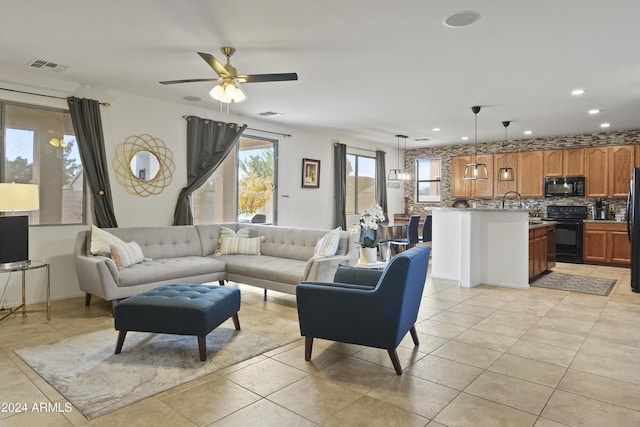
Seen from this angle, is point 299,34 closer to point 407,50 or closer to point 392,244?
point 407,50

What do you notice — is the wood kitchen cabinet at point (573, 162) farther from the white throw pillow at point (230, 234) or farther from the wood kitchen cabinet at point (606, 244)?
the white throw pillow at point (230, 234)

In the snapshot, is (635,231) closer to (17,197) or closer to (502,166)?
(502,166)

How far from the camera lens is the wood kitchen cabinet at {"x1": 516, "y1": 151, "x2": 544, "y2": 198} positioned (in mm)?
8398

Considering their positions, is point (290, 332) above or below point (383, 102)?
below

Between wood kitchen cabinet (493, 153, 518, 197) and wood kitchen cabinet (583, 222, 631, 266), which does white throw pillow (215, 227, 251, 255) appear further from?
wood kitchen cabinet (583, 222, 631, 266)

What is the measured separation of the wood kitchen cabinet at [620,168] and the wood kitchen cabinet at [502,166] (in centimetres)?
170

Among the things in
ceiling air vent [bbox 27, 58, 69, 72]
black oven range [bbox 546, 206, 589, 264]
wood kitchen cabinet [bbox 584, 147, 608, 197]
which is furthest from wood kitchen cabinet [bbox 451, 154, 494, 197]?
ceiling air vent [bbox 27, 58, 69, 72]

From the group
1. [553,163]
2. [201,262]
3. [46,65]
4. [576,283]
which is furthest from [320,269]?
[553,163]

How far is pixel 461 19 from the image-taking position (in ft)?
10.0

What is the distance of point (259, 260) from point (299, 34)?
8.86 feet

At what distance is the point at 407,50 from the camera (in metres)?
3.71

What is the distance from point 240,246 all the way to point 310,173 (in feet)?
9.60

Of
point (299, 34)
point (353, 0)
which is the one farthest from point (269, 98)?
point (353, 0)

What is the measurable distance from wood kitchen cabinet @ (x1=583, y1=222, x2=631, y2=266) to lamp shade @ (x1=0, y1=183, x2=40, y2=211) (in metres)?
8.72
